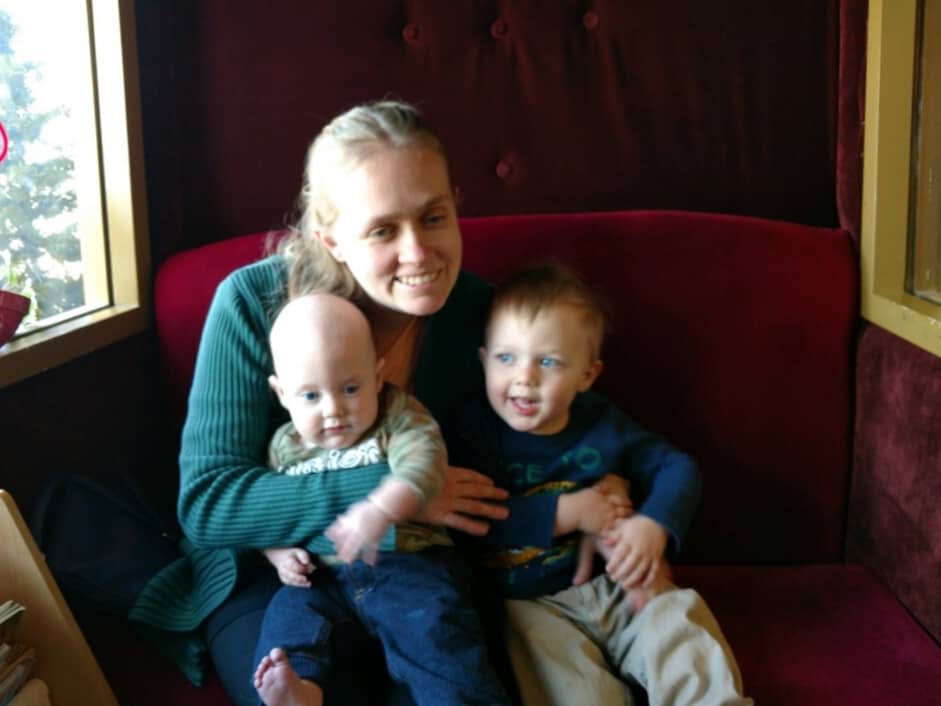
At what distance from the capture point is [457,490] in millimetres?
1126

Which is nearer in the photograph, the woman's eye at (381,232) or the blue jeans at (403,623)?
the blue jeans at (403,623)

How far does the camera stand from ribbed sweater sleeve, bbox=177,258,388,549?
1.09 m

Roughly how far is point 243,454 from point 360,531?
0.91 feet

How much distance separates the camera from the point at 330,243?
3.82ft

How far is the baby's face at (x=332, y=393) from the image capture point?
40.8 inches

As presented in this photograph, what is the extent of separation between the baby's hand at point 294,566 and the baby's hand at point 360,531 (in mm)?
165

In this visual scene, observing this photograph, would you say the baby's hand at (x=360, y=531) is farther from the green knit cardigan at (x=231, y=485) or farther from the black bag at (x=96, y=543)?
the black bag at (x=96, y=543)

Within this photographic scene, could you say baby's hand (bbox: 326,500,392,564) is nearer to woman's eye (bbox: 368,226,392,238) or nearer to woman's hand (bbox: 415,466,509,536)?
woman's hand (bbox: 415,466,509,536)

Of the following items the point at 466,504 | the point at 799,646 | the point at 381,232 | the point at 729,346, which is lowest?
the point at 799,646

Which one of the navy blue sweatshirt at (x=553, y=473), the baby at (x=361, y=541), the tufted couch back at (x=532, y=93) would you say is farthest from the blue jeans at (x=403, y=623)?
the tufted couch back at (x=532, y=93)

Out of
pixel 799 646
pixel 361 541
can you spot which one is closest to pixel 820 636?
pixel 799 646

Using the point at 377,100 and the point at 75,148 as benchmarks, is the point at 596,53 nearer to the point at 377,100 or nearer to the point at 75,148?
the point at 377,100

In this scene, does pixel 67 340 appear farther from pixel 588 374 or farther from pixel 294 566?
pixel 588 374

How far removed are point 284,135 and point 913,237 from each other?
1.04 m
